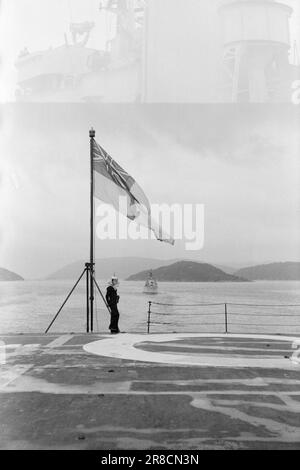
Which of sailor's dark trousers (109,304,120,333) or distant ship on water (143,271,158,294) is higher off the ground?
sailor's dark trousers (109,304,120,333)

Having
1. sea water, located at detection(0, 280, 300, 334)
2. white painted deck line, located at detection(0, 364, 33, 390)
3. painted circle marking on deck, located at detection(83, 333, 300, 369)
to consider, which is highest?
white painted deck line, located at detection(0, 364, 33, 390)

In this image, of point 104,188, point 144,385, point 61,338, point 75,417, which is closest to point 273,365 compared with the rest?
point 144,385

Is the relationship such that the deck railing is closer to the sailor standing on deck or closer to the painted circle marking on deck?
the sailor standing on deck

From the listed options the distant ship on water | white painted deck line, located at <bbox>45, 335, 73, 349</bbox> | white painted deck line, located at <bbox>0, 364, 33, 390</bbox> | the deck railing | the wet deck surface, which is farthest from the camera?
the distant ship on water

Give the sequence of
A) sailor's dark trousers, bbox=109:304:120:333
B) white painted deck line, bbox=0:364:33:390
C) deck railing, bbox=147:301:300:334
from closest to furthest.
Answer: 1. white painted deck line, bbox=0:364:33:390
2. sailor's dark trousers, bbox=109:304:120:333
3. deck railing, bbox=147:301:300:334

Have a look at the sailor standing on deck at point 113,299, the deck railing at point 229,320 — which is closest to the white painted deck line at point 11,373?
the sailor standing on deck at point 113,299

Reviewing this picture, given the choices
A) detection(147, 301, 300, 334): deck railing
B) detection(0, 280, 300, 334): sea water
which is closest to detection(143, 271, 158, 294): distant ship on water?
detection(0, 280, 300, 334): sea water

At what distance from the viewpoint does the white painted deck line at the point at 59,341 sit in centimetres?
1064

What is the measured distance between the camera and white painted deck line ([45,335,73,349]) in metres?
10.6

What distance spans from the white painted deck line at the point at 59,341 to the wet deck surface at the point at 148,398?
0.21 metres

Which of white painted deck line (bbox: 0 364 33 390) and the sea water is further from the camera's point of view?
the sea water

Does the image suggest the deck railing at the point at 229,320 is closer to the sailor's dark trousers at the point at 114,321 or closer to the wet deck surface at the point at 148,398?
the sailor's dark trousers at the point at 114,321

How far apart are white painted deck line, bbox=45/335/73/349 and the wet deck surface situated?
0.21 meters

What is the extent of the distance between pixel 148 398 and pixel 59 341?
562 cm
